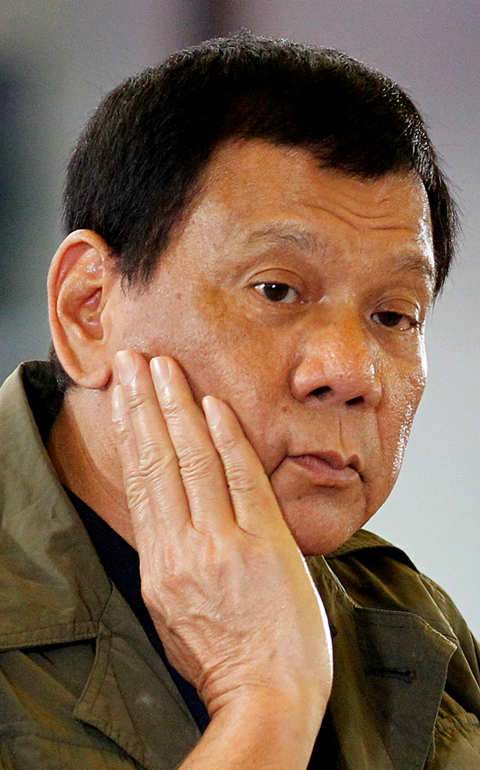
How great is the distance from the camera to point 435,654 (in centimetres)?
136

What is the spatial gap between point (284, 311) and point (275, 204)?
133mm

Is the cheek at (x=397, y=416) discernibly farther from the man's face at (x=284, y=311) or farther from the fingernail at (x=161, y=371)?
the fingernail at (x=161, y=371)

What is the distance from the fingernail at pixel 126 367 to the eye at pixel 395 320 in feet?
1.12

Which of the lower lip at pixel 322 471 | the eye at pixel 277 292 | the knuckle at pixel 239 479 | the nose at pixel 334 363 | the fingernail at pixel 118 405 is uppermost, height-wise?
the eye at pixel 277 292

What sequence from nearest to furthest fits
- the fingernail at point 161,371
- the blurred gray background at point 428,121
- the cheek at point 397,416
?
the fingernail at point 161,371, the cheek at point 397,416, the blurred gray background at point 428,121

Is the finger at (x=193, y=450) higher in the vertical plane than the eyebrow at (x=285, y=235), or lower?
lower

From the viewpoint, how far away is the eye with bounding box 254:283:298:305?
3.76 ft

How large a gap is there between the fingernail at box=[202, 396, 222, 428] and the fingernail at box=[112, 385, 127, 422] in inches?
4.1

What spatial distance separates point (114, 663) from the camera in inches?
42.9

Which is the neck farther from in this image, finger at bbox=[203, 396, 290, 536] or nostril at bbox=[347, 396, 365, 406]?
nostril at bbox=[347, 396, 365, 406]

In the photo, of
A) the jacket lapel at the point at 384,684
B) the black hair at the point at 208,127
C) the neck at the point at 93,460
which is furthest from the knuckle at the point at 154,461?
the jacket lapel at the point at 384,684

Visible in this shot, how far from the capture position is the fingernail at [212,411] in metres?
1.11

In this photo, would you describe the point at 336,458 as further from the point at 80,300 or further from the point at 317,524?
the point at 80,300

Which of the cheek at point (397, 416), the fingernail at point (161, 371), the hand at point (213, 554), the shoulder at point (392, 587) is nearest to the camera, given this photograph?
the hand at point (213, 554)
